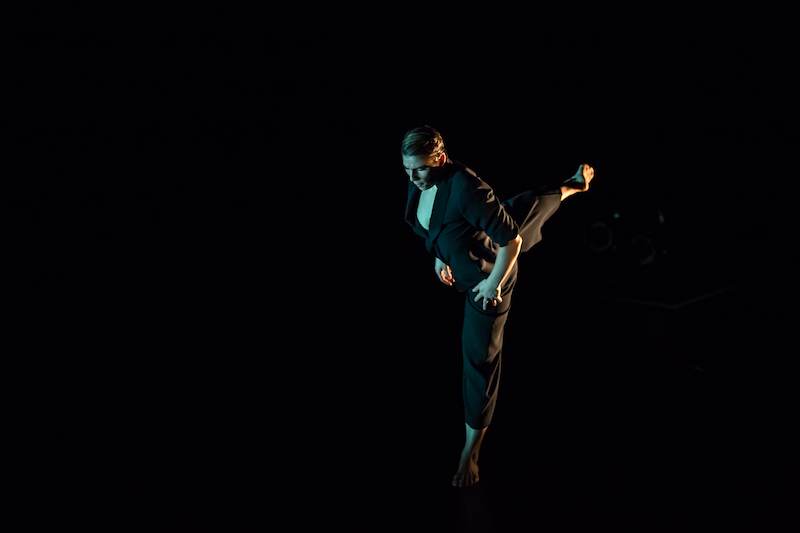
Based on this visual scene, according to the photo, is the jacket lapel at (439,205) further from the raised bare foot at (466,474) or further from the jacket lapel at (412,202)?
the raised bare foot at (466,474)

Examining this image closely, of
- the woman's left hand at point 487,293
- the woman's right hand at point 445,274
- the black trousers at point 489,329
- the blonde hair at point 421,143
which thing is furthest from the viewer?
the woman's right hand at point 445,274

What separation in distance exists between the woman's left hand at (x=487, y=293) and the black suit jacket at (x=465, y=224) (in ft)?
0.16

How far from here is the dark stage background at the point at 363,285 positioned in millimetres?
1790

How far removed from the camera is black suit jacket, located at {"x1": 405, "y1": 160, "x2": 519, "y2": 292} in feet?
4.96

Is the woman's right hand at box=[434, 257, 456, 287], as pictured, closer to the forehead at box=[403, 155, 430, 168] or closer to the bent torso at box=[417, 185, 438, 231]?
the bent torso at box=[417, 185, 438, 231]

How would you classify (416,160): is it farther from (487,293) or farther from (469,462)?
(469,462)

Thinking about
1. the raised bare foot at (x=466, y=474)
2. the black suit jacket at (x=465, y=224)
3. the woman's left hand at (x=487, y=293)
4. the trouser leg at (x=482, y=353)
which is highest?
the black suit jacket at (x=465, y=224)

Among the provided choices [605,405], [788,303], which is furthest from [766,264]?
[605,405]

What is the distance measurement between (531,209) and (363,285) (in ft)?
5.13

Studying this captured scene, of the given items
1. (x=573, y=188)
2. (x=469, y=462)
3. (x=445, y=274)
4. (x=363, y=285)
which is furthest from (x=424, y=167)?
(x=363, y=285)

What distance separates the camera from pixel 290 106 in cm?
258

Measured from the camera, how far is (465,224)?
1.62 metres

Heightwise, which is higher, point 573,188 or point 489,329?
point 573,188

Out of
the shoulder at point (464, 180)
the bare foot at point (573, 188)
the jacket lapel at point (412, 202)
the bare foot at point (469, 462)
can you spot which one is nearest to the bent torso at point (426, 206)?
the jacket lapel at point (412, 202)
